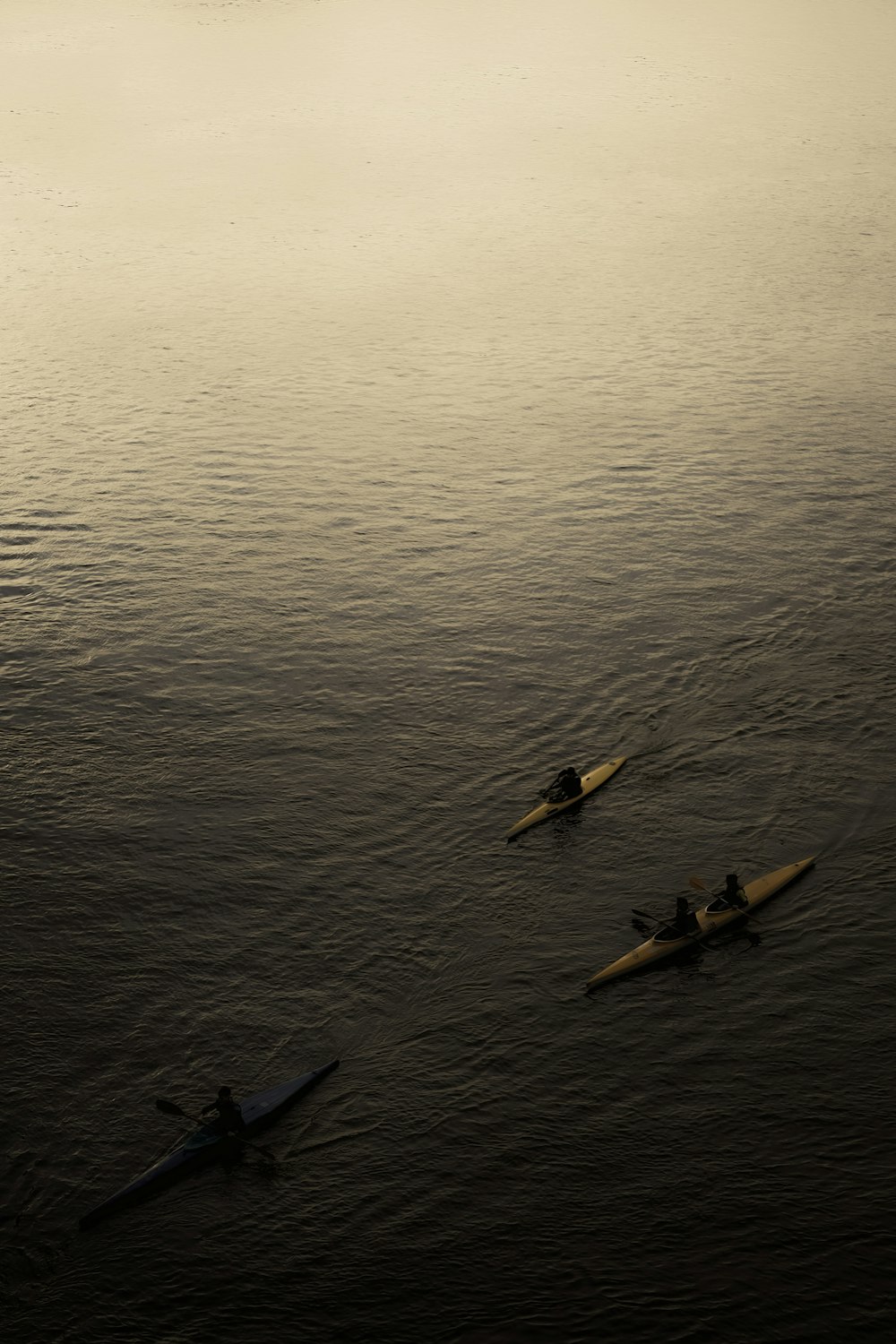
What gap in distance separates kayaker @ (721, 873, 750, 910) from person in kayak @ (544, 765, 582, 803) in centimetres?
815

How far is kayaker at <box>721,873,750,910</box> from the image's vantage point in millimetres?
46531

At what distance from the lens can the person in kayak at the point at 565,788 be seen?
53188 millimetres

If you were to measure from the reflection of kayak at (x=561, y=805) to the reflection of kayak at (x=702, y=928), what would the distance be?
781cm

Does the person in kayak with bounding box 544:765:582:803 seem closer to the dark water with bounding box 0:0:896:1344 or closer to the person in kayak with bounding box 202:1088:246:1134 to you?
the dark water with bounding box 0:0:896:1344

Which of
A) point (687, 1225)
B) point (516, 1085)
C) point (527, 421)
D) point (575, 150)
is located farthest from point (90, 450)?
point (575, 150)

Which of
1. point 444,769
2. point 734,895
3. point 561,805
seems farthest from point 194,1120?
point 444,769

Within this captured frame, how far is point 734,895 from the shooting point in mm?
46781

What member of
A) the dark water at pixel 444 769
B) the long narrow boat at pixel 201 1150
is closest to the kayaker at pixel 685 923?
the dark water at pixel 444 769

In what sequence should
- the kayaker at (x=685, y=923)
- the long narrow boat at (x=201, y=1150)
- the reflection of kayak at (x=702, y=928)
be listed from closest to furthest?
the long narrow boat at (x=201, y=1150) → the reflection of kayak at (x=702, y=928) → the kayaker at (x=685, y=923)

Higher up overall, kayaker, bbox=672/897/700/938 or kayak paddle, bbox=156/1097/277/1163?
kayaker, bbox=672/897/700/938

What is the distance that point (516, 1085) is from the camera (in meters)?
41.1

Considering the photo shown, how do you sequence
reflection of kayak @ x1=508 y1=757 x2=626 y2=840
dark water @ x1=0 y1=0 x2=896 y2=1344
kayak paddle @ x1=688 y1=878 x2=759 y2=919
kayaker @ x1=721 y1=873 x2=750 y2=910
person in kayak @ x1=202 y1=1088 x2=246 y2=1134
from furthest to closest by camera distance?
reflection of kayak @ x1=508 y1=757 x2=626 y2=840
kayak paddle @ x1=688 y1=878 x2=759 y2=919
kayaker @ x1=721 y1=873 x2=750 y2=910
person in kayak @ x1=202 y1=1088 x2=246 y2=1134
dark water @ x1=0 y1=0 x2=896 y2=1344

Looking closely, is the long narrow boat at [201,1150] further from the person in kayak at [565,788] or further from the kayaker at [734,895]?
the person in kayak at [565,788]

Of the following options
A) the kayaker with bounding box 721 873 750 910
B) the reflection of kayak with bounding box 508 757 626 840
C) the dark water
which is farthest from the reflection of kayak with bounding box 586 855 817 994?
the reflection of kayak with bounding box 508 757 626 840
